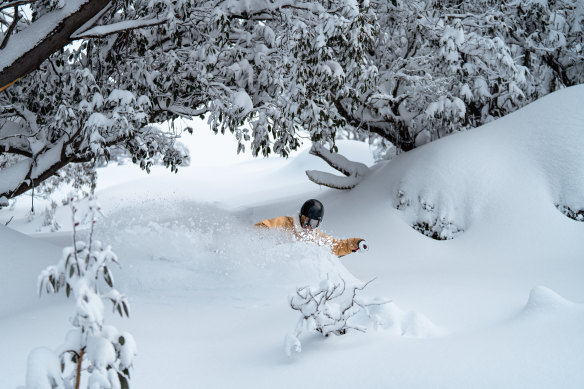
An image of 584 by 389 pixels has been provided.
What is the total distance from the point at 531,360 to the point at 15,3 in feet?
17.5

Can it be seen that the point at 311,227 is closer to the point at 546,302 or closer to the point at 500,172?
the point at 546,302

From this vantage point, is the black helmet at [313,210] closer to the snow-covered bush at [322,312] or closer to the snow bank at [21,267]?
the snow-covered bush at [322,312]

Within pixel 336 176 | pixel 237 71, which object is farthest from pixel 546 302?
pixel 336 176

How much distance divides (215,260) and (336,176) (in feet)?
16.2

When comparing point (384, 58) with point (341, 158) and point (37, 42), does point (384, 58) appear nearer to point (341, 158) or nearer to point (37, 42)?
point (341, 158)

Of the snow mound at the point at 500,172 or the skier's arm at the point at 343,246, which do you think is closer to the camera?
the skier's arm at the point at 343,246

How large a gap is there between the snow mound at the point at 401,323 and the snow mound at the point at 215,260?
1.35m

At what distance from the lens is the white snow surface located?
238 centimetres

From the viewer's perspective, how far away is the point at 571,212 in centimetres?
615

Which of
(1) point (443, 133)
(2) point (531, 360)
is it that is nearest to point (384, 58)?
(1) point (443, 133)

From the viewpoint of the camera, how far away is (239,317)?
3.54m

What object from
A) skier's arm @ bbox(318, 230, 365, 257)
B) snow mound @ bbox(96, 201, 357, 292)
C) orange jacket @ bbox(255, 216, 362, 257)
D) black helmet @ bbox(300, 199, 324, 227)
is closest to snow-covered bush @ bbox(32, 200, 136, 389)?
snow mound @ bbox(96, 201, 357, 292)

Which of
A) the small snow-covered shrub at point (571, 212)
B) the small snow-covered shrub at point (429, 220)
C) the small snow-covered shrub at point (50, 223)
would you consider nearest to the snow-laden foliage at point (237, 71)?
the small snow-covered shrub at point (429, 220)

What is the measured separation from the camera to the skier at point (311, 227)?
4.90 meters
